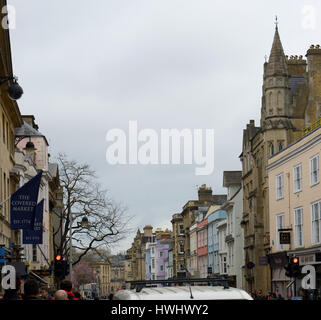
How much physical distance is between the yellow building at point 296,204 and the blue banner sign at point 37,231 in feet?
53.7

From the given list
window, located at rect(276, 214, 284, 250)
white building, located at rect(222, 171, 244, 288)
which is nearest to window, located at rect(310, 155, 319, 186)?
window, located at rect(276, 214, 284, 250)

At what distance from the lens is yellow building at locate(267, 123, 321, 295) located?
42.3 meters

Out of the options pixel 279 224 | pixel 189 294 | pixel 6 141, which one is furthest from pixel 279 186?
pixel 189 294

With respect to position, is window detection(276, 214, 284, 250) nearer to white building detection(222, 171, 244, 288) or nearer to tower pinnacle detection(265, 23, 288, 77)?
tower pinnacle detection(265, 23, 288, 77)

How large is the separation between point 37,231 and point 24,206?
5.51m

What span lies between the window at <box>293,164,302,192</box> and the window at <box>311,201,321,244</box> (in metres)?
2.67

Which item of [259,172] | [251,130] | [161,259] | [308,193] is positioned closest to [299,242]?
[308,193]

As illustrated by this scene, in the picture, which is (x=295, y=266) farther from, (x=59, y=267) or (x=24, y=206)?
(x=24, y=206)

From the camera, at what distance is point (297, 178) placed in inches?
1807

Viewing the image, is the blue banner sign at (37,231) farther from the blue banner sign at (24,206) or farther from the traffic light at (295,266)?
the traffic light at (295,266)

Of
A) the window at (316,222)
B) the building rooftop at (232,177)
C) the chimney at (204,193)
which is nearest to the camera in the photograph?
the window at (316,222)

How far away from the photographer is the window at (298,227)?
45.3 meters

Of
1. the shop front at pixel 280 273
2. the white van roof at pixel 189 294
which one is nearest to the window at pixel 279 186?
the shop front at pixel 280 273
